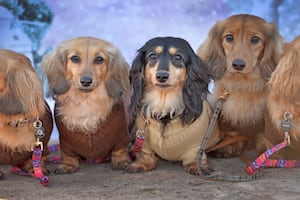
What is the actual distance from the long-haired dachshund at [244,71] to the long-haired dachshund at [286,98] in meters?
0.25

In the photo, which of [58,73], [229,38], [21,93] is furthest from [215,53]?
[21,93]

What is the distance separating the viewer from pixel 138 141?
3322mm

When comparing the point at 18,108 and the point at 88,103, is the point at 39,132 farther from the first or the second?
the point at 88,103

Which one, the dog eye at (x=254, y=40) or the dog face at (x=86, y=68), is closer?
the dog face at (x=86, y=68)

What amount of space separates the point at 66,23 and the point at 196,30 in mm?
1255

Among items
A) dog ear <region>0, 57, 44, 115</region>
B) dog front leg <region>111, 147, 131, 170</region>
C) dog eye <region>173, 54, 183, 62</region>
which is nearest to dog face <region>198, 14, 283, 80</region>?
dog eye <region>173, 54, 183, 62</region>

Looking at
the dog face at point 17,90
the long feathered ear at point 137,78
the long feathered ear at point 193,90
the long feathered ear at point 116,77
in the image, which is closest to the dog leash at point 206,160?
the long feathered ear at point 193,90

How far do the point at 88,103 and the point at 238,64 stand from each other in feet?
3.37

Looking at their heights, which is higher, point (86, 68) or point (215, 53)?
point (215, 53)

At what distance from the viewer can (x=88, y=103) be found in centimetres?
342

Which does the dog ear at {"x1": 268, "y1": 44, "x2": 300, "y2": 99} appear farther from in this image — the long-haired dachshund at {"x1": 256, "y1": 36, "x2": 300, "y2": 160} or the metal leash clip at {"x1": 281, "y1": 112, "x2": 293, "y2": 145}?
the metal leash clip at {"x1": 281, "y1": 112, "x2": 293, "y2": 145}

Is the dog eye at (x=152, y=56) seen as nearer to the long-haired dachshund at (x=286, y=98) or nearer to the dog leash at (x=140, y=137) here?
the dog leash at (x=140, y=137)

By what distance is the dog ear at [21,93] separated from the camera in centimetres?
309

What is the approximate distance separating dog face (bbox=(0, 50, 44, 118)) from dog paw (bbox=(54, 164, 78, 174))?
15.9 inches
